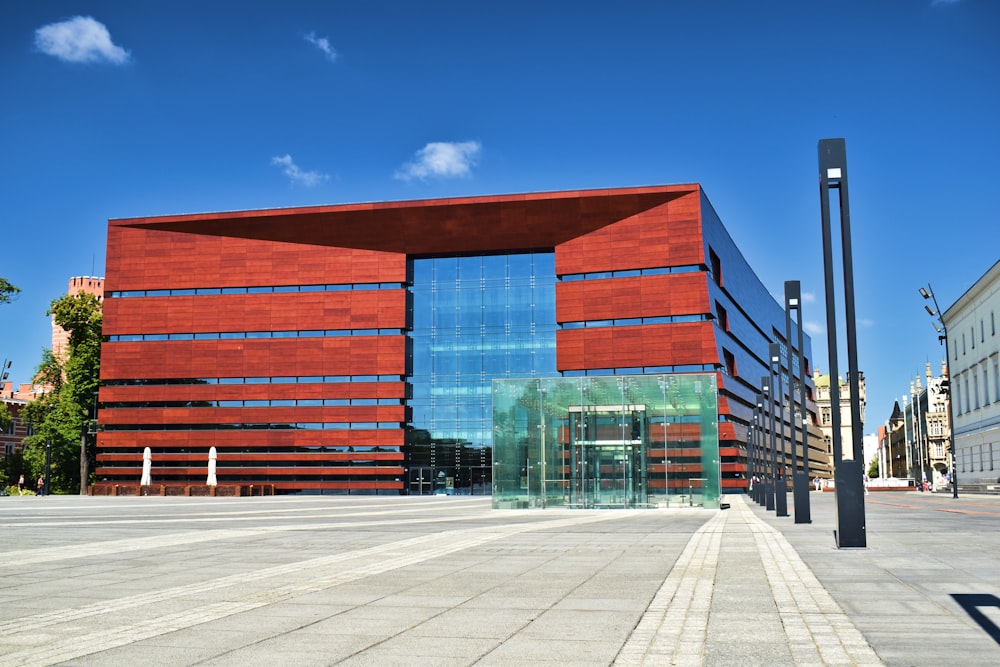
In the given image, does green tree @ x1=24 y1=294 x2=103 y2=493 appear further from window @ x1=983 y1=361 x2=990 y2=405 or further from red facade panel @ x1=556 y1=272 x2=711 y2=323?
window @ x1=983 y1=361 x2=990 y2=405

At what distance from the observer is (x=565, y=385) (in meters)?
38.1

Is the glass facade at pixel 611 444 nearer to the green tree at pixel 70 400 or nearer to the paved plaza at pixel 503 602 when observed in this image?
the paved plaza at pixel 503 602

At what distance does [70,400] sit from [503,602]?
80.1 metres

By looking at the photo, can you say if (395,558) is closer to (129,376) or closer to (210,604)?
(210,604)

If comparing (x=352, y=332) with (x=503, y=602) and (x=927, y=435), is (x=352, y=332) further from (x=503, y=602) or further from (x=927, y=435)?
(x=927, y=435)

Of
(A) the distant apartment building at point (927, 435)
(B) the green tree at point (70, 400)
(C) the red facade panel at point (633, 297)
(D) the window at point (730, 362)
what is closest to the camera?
(C) the red facade panel at point (633, 297)

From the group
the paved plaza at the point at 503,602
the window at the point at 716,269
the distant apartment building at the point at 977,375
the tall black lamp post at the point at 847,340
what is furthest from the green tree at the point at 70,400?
the tall black lamp post at the point at 847,340

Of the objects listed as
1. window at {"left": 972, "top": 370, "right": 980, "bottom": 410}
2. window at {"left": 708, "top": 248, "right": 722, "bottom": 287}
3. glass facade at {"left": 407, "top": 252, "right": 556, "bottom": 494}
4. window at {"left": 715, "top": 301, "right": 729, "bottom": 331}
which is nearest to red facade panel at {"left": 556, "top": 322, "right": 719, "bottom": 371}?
glass facade at {"left": 407, "top": 252, "right": 556, "bottom": 494}

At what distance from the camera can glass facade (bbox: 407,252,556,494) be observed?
74188 mm

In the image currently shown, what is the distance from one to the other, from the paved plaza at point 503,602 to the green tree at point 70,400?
67914mm

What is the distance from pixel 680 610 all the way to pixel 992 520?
2070 centimetres

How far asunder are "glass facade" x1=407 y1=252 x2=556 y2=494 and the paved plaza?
55969 millimetres

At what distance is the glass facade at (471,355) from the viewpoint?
74.2m

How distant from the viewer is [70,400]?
80625 millimetres
